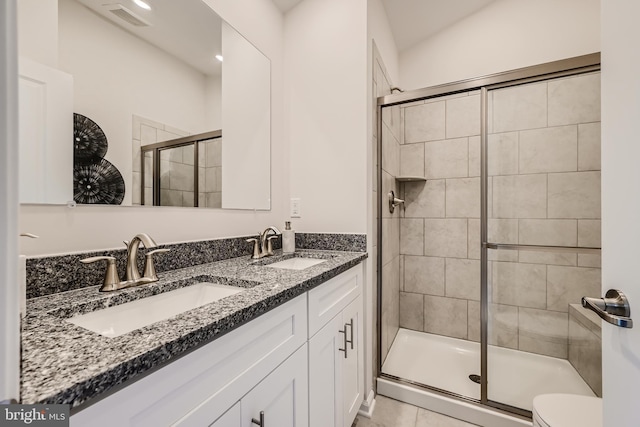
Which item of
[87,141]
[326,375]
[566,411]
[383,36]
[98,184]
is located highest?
[383,36]

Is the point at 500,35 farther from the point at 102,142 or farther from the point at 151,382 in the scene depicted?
the point at 151,382

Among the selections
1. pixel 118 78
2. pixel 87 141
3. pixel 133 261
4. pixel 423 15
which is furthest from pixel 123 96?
pixel 423 15

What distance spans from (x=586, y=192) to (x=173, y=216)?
7.21ft

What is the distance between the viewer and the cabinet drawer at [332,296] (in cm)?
99

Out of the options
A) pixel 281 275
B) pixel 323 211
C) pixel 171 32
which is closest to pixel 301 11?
pixel 171 32

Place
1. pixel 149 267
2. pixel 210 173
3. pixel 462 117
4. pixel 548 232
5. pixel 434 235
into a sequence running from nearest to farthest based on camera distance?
pixel 149 267 < pixel 210 173 < pixel 548 232 < pixel 462 117 < pixel 434 235

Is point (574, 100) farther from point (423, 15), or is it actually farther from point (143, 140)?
point (143, 140)

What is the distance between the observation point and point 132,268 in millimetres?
908

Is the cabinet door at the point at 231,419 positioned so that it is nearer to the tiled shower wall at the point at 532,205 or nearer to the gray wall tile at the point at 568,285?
the tiled shower wall at the point at 532,205

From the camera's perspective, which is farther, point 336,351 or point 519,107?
point 519,107

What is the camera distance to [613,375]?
1.99ft

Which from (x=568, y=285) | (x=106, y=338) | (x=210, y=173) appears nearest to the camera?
(x=106, y=338)

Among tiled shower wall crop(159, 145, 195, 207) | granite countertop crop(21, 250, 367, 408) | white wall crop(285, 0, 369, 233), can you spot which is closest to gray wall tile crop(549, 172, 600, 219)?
white wall crop(285, 0, 369, 233)

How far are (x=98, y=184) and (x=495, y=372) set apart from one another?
2.18m
